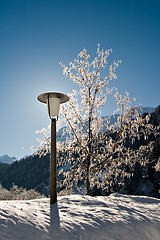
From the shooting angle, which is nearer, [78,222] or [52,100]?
[78,222]

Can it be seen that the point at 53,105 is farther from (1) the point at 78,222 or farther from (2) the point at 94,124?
(2) the point at 94,124

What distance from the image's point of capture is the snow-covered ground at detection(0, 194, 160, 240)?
189cm

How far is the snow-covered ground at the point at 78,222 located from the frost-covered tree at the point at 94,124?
3380 millimetres

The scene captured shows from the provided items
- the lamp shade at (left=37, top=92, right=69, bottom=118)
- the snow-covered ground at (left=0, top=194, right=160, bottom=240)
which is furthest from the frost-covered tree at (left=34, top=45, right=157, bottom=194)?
the snow-covered ground at (left=0, top=194, right=160, bottom=240)

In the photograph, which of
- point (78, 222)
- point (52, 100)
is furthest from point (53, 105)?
point (78, 222)

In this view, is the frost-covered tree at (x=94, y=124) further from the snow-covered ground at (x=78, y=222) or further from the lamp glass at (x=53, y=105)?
the snow-covered ground at (x=78, y=222)

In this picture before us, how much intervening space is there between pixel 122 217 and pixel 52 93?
212 cm

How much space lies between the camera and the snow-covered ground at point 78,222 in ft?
6.19

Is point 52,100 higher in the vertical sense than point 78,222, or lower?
higher

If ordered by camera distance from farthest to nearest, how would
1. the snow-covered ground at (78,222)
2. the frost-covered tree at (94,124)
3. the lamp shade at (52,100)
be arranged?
the frost-covered tree at (94,124) < the lamp shade at (52,100) < the snow-covered ground at (78,222)

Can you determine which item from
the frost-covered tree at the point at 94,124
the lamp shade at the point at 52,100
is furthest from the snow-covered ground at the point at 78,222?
the frost-covered tree at the point at 94,124

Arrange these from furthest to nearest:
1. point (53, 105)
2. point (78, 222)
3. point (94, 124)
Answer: point (94, 124) < point (53, 105) < point (78, 222)

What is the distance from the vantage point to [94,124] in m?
6.61

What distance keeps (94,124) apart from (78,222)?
454 centimetres
